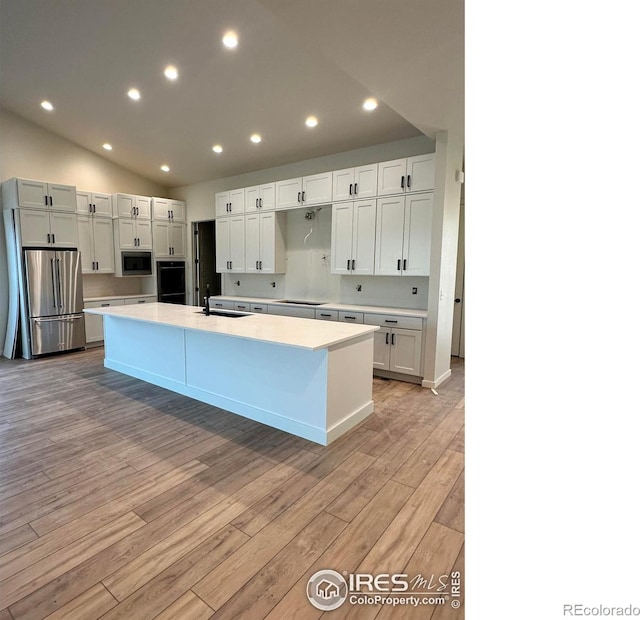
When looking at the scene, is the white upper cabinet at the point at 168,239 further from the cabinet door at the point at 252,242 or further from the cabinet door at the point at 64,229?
the cabinet door at the point at 252,242

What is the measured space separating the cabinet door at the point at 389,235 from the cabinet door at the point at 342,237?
1.33 feet

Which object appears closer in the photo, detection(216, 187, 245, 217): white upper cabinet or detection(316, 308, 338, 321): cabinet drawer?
detection(316, 308, 338, 321): cabinet drawer

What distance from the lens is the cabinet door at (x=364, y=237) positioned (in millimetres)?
4547

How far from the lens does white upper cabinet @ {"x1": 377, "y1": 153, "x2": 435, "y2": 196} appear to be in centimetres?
405

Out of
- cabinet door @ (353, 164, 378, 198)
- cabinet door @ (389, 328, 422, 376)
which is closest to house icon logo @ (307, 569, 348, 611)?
cabinet door @ (389, 328, 422, 376)

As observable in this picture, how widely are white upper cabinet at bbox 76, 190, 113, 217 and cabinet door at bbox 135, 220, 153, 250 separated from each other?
473 mm

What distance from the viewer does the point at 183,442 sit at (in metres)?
2.81

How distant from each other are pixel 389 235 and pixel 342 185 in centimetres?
96

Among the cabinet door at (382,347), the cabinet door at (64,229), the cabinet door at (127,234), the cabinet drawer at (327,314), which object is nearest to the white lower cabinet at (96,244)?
the cabinet door at (127,234)

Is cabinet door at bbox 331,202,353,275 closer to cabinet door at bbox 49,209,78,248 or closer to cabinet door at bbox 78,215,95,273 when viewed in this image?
cabinet door at bbox 49,209,78,248
